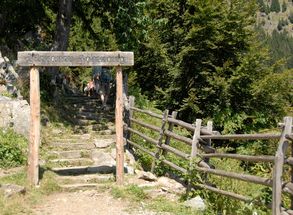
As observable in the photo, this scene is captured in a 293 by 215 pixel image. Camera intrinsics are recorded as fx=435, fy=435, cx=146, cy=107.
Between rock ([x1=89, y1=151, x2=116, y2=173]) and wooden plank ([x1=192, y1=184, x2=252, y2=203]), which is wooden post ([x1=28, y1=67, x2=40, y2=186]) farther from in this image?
wooden plank ([x1=192, y1=184, x2=252, y2=203])

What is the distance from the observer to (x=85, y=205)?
861 centimetres

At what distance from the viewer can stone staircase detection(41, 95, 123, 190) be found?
10305 millimetres

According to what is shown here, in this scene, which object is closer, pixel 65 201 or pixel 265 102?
pixel 65 201

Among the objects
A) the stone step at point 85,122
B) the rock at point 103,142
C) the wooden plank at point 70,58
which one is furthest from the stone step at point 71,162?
the stone step at point 85,122

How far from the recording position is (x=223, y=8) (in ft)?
63.7

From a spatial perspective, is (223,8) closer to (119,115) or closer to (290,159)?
(119,115)

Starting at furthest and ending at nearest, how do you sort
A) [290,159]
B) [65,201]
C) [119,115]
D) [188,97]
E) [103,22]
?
[188,97] < [103,22] < [119,115] < [65,201] < [290,159]

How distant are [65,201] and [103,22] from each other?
36.6 ft

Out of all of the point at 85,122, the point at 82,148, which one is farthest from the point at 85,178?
the point at 85,122

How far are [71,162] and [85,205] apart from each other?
9.42ft

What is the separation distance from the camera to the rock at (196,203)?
8016 millimetres

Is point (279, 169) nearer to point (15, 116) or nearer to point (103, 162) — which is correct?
point (103, 162)

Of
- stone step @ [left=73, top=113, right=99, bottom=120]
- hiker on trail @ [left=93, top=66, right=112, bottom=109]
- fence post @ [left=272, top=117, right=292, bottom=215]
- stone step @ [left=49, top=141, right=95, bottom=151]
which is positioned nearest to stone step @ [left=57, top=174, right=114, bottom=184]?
stone step @ [left=49, top=141, right=95, bottom=151]

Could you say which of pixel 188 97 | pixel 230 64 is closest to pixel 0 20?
pixel 188 97
